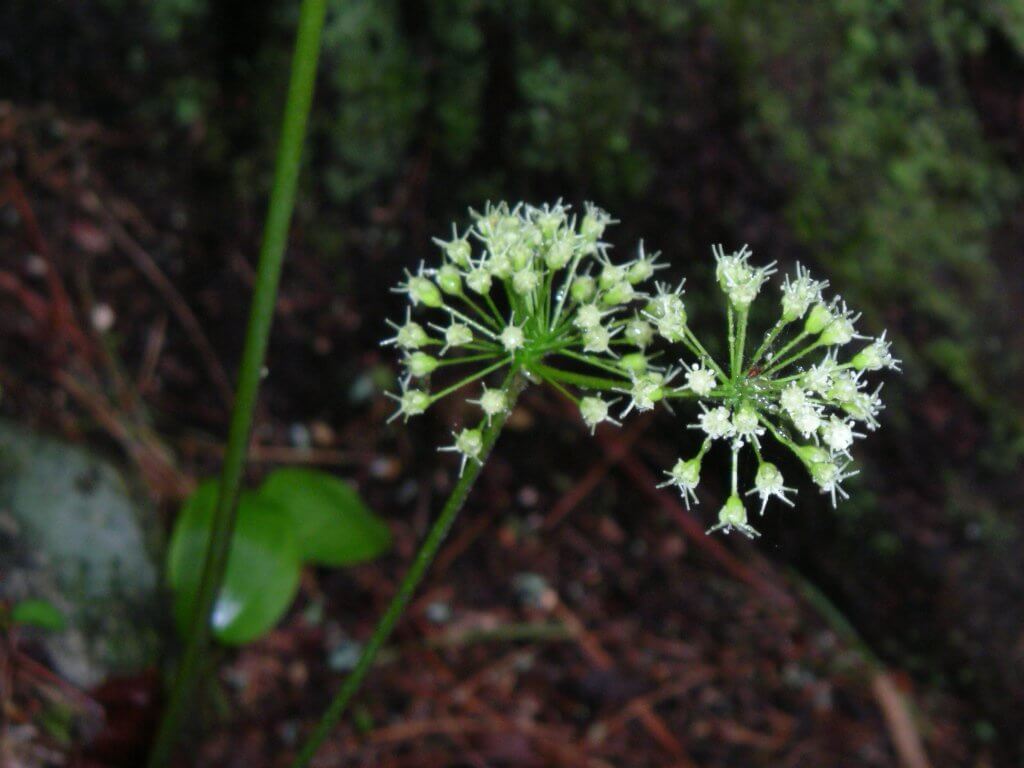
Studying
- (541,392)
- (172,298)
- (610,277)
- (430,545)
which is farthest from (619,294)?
(172,298)

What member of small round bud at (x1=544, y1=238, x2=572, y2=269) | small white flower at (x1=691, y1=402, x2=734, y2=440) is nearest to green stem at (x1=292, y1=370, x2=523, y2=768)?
small round bud at (x1=544, y1=238, x2=572, y2=269)

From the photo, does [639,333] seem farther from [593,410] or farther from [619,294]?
[593,410]

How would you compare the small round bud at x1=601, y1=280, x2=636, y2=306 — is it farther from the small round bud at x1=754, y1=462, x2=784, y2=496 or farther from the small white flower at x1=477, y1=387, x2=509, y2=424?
the small round bud at x1=754, y1=462, x2=784, y2=496

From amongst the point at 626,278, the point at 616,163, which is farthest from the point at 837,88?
the point at 626,278

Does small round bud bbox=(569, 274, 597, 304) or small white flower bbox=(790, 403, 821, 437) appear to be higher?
small round bud bbox=(569, 274, 597, 304)

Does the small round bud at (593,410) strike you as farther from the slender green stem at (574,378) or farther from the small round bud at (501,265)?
the small round bud at (501,265)
